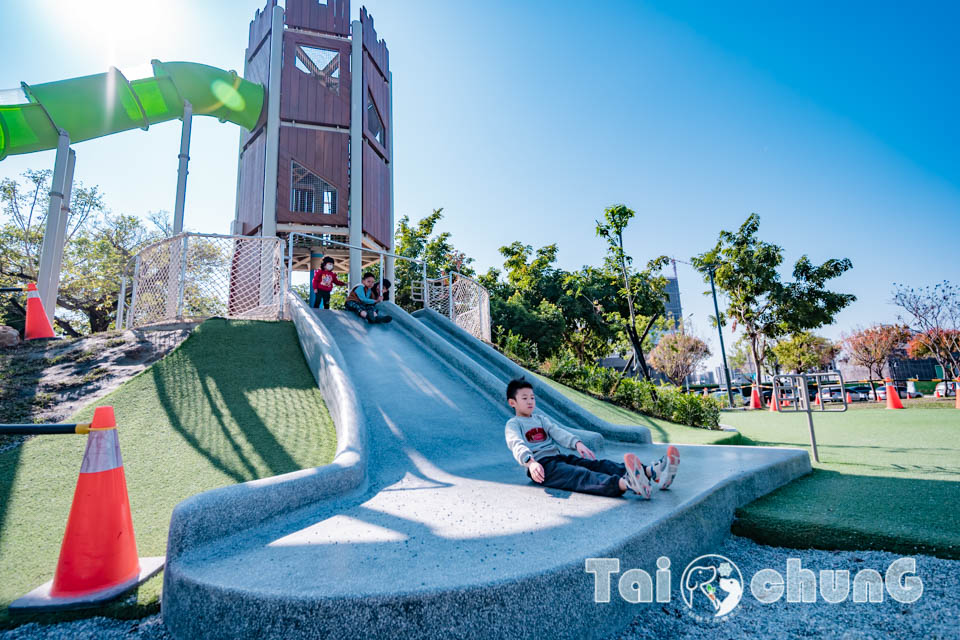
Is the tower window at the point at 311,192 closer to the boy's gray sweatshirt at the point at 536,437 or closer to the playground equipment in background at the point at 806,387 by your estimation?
the boy's gray sweatshirt at the point at 536,437

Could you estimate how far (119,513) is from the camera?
93.9 inches

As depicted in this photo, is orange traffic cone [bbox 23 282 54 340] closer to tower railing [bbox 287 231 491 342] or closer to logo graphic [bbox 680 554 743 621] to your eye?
tower railing [bbox 287 231 491 342]

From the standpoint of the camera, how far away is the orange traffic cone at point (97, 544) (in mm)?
2137

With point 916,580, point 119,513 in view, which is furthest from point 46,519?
point 916,580

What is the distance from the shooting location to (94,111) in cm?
1078

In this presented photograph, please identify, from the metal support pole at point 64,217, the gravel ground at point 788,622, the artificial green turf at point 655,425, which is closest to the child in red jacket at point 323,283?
the metal support pole at point 64,217

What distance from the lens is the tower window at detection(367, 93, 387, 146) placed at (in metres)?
15.4

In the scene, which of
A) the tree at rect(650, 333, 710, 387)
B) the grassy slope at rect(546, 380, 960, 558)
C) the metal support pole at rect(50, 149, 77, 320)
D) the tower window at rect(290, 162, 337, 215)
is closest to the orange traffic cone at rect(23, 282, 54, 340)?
the metal support pole at rect(50, 149, 77, 320)

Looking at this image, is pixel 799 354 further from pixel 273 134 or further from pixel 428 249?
pixel 273 134

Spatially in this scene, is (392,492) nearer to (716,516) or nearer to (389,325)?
(716,516)

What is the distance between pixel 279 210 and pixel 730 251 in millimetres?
19783

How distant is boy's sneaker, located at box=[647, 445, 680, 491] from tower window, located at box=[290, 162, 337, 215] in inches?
502

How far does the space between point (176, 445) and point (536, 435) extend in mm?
3266

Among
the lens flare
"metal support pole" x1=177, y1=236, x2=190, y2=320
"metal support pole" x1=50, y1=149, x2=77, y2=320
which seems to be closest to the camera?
"metal support pole" x1=177, y1=236, x2=190, y2=320
